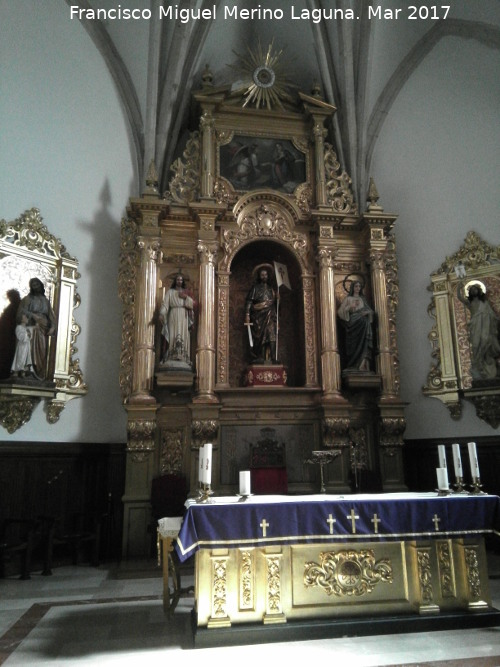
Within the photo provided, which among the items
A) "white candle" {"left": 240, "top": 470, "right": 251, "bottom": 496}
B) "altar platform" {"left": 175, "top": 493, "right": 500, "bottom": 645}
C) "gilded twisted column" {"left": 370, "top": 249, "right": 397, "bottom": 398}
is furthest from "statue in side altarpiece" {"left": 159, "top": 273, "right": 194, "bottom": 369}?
"altar platform" {"left": 175, "top": 493, "right": 500, "bottom": 645}

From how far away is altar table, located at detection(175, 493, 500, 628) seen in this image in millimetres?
4680

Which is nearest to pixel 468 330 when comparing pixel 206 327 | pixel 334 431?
pixel 334 431

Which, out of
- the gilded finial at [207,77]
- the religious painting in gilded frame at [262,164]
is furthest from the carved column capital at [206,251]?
the gilded finial at [207,77]

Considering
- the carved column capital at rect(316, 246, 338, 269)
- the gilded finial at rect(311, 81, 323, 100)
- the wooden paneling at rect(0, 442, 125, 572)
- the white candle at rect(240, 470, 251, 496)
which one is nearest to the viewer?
the white candle at rect(240, 470, 251, 496)

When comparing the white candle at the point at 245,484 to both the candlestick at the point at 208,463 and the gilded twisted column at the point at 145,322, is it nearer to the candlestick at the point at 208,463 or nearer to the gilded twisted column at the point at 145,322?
the candlestick at the point at 208,463

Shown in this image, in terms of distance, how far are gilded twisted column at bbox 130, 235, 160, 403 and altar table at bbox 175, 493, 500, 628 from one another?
407 centimetres

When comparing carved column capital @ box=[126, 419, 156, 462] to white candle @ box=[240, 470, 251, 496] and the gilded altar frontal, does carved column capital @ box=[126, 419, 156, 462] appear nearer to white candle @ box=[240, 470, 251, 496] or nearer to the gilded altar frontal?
the gilded altar frontal

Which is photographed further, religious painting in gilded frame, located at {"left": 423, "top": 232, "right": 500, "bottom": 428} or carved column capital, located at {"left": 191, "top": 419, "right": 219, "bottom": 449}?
religious painting in gilded frame, located at {"left": 423, "top": 232, "right": 500, "bottom": 428}

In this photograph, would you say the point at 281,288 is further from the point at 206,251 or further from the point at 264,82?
the point at 264,82

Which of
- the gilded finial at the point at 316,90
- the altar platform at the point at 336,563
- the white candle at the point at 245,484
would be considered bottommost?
the altar platform at the point at 336,563

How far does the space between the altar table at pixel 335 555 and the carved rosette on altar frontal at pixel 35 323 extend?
4445 mm

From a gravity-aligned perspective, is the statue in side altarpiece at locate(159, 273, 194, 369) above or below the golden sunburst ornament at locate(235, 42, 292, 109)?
below

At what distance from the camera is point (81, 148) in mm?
9531

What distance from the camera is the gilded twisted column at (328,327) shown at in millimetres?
9227
